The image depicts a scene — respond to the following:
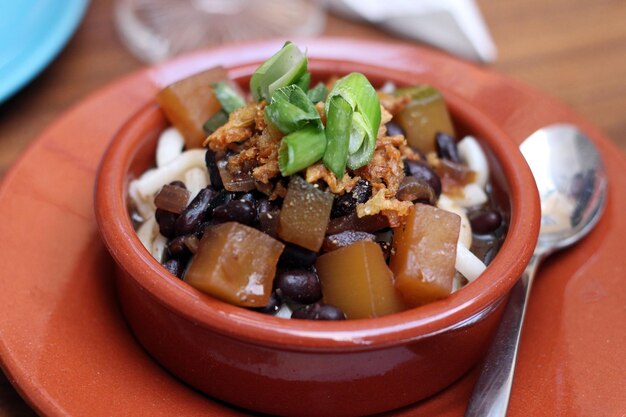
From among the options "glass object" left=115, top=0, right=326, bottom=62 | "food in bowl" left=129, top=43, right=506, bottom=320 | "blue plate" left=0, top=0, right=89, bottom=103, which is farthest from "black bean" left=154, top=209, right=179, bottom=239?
"glass object" left=115, top=0, right=326, bottom=62

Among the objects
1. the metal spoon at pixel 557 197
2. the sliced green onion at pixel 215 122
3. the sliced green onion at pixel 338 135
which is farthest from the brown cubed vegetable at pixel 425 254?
the sliced green onion at pixel 215 122

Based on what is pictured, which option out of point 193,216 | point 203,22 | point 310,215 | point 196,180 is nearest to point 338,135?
point 310,215

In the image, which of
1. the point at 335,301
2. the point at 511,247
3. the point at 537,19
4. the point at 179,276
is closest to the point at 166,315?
the point at 179,276

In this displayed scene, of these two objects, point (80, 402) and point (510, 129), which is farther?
point (510, 129)

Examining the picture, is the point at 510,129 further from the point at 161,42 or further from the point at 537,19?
the point at 161,42

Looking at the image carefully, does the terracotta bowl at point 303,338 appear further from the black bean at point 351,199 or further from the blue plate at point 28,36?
the blue plate at point 28,36

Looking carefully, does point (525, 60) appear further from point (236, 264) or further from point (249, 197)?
point (236, 264)
